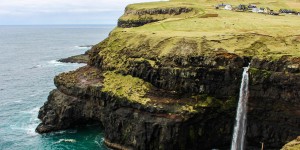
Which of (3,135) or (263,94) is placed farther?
(3,135)

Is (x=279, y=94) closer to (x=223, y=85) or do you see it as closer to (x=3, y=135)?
(x=223, y=85)

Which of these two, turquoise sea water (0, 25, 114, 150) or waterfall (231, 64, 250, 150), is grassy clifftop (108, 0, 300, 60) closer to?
waterfall (231, 64, 250, 150)

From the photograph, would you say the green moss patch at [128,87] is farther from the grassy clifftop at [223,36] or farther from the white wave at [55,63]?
the white wave at [55,63]

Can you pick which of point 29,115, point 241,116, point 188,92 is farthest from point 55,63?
point 241,116

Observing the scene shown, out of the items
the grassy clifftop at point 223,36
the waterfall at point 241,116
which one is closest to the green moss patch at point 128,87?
the grassy clifftop at point 223,36

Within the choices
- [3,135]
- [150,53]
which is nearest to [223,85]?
[150,53]

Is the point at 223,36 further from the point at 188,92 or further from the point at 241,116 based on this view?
the point at 241,116

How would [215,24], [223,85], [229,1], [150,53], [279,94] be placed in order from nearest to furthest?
[279,94]
[223,85]
[150,53]
[215,24]
[229,1]
